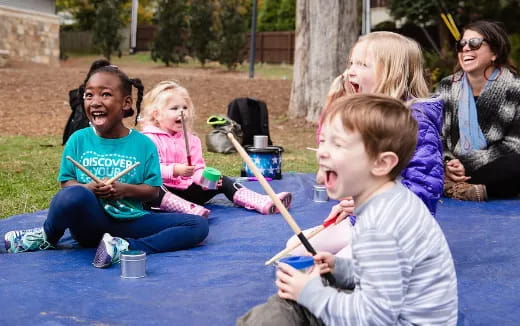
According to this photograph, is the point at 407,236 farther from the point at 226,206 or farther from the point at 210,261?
the point at 226,206

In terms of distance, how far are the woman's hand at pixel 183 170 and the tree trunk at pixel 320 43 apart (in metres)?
5.46

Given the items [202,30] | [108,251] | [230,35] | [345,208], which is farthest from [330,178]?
[202,30]

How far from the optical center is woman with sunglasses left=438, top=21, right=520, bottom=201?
4496 millimetres

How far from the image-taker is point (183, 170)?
391 cm

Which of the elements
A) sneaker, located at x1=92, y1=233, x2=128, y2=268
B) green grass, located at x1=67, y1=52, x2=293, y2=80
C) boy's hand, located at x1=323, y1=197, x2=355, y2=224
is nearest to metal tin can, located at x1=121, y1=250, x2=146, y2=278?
sneaker, located at x1=92, y1=233, x2=128, y2=268

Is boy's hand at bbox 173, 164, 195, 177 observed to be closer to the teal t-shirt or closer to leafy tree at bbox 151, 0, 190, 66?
the teal t-shirt

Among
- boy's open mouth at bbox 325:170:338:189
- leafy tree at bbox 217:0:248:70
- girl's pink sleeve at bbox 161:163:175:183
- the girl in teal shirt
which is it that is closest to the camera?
boy's open mouth at bbox 325:170:338:189

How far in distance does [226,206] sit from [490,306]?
2055 mm

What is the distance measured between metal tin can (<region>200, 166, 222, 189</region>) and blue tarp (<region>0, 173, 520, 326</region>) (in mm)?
205

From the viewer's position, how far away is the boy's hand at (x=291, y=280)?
1869 mm

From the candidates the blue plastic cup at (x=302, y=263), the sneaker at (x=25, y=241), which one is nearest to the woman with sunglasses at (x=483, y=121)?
the sneaker at (x=25, y=241)

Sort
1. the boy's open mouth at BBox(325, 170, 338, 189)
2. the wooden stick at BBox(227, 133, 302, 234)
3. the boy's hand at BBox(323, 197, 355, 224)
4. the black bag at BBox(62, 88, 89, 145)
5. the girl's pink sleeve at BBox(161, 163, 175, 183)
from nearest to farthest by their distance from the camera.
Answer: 1. the boy's open mouth at BBox(325, 170, 338, 189)
2. the wooden stick at BBox(227, 133, 302, 234)
3. the boy's hand at BBox(323, 197, 355, 224)
4. the girl's pink sleeve at BBox(161, 163, 175, 183)
5. the black bag at BBox(62, 88, 89, 145)

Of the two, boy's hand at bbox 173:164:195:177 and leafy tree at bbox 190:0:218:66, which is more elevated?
leafy tree at bbox 190:0:218:66

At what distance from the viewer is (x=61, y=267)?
9.77 feet
